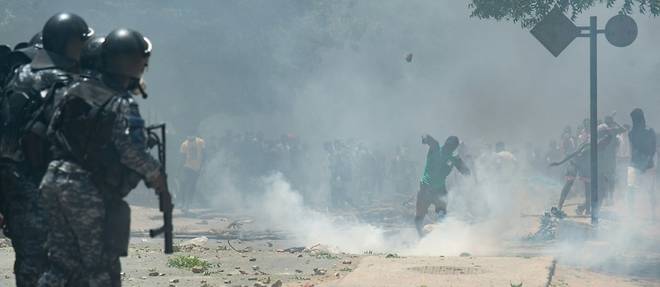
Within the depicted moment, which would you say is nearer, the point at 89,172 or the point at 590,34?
the point at 89,172

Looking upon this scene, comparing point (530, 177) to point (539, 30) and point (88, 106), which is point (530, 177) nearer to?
point (539, 30)

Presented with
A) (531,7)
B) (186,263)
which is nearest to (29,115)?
(186,263)

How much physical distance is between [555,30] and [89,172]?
778cm

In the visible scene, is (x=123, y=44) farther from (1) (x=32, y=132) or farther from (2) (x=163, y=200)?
(2) (x=163, y=200)

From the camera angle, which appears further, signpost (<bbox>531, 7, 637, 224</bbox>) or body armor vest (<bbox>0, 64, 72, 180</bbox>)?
signpost (<bbox>531, 7, 637, 224</bbox>)

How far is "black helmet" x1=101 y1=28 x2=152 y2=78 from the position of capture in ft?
16.5

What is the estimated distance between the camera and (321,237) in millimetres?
14992

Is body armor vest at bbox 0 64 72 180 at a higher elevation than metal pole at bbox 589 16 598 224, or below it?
below

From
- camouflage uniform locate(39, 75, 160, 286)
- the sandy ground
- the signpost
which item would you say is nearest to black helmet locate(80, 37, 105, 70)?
camouflage uniform locate(39, 75, 160, 286)

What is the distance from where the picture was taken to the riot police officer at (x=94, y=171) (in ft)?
16.1

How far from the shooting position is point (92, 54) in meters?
5.30

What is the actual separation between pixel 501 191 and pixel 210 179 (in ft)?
35.4

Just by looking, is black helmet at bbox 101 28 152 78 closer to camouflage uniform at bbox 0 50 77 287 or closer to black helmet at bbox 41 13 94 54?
camouflage uniform at bbox 0 50 77 287

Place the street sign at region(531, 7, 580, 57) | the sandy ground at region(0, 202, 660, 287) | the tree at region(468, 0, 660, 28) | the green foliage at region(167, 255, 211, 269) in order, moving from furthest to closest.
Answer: the street sign at region(531, 7, 580, 57) < the tree at region(468, 0, 660, 28) < the green foliage at region(167, 255, 211, 269) < the sandy ground at region(0, 202, 660, 287)
